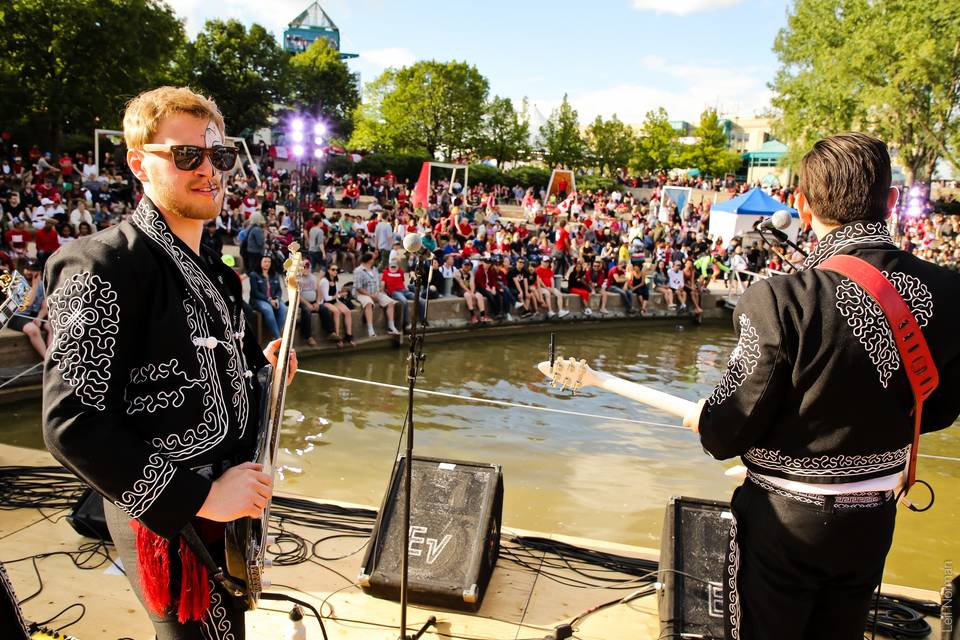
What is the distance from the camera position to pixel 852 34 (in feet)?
104

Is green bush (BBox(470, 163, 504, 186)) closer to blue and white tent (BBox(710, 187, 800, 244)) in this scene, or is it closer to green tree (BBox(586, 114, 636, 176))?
green tree (BBox(586, 114, 636, 176))

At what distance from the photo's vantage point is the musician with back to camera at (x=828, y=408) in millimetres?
1847

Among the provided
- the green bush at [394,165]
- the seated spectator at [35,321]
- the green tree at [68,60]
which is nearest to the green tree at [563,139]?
the green bush at [394,165]

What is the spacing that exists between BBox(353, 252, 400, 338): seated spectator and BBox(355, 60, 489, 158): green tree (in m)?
39.1

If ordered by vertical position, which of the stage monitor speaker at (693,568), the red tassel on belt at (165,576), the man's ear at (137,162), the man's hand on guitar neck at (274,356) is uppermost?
the man's ear at (137,162)

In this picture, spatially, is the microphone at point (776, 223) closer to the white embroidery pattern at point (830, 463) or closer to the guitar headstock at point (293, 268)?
the white embroidery pattern at point (830, 463)

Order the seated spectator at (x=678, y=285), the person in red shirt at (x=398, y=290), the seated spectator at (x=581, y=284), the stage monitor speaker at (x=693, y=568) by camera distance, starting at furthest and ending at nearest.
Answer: the seated spectator at (x=678, y=285)
the seated spectator at (x=581, y=284)
the person in red shirt at (x=398, y=290)
the stage monitor speaker at (x=693, y=568)

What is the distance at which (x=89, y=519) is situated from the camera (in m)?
3.80

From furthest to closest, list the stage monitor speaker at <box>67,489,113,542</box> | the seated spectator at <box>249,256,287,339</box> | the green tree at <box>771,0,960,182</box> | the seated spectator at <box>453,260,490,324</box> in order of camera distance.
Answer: the green tree at <box>771,0,960,182</box> → the seated spectator at <box>453,260,490,324</box> → the seated spectator at <box>249,256,287,339</box> → the stage monitor speaker at <box>67,489,113,542</box>

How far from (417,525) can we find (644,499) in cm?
323

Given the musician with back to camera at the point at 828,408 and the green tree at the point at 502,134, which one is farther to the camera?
the green tree at the point at 502,134

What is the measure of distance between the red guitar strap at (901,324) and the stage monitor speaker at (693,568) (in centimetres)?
125

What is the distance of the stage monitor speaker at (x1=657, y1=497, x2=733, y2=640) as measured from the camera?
9.96ft

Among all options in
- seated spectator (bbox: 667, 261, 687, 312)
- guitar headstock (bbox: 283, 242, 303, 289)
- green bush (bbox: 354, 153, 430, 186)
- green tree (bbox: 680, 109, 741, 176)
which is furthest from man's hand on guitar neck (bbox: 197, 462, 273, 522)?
green tree (bbox: 680, 109, 741, 176)
